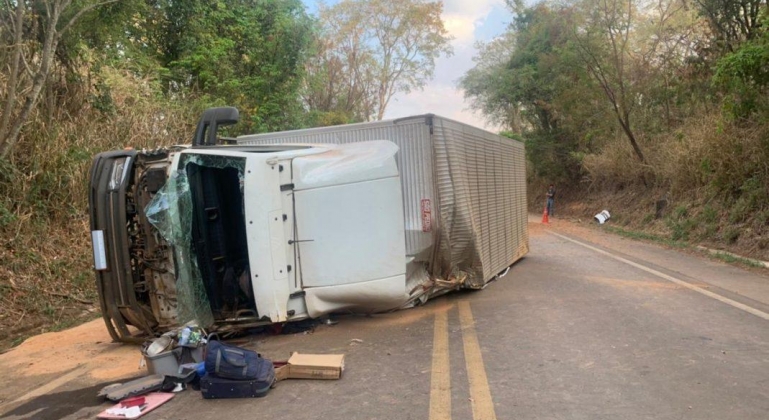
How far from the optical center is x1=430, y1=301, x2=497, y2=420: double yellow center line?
3707 millimetres

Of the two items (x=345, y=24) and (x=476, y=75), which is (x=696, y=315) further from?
(x=345, y=24)

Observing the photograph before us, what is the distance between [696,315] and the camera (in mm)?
6145

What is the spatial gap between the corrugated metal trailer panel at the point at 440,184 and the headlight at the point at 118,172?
7.68 ft

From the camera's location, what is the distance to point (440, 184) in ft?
21.5

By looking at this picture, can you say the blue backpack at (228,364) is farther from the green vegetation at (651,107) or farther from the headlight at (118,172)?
the green vegetation at (651,107)

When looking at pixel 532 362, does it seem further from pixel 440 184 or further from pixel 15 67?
pixel 15 67

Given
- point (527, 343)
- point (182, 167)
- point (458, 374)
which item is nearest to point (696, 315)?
point (527, 343)

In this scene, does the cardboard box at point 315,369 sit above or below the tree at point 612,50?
below

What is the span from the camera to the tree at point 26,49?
321 inches

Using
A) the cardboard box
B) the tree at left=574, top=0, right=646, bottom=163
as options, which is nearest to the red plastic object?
the cardboard box

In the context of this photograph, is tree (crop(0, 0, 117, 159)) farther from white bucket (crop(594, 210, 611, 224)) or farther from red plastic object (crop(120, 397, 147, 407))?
white bucket (crop(594, 210, 611, 224))

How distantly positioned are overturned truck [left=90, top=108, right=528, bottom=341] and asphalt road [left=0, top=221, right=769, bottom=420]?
23.4 inches

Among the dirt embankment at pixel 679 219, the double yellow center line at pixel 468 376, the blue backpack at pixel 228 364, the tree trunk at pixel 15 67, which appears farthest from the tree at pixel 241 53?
the dirt embankment at pixel 679 219

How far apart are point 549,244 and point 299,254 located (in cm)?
1074
